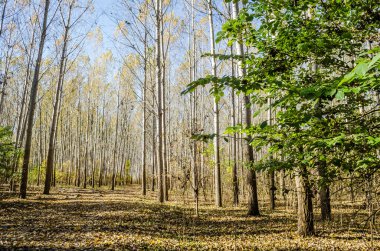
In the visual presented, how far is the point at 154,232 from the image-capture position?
6.39 m

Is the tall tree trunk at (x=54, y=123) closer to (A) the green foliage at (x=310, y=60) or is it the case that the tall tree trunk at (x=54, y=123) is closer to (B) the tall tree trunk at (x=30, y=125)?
(B) the tall tree trunk at (x=30, y=125)

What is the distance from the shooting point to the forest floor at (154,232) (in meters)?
5.23

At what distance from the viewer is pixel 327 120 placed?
2.64 metres

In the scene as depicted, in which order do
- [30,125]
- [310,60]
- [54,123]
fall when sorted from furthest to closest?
[54,123] → [30,125] → [310,60]

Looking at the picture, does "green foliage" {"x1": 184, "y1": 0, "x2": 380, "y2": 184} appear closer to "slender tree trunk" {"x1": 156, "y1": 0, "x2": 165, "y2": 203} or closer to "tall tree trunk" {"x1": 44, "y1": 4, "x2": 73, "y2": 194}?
Answer: "slender tree trunk" {"x1": 156, "y1": 0, "x2": 165, "y2": 203}

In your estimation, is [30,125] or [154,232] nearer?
[154,232]

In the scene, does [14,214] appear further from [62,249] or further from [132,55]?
[132,55]

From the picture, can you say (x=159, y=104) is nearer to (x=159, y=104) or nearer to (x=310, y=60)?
(x=159, y=104)

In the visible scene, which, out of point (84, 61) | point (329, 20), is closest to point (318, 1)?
point (329, 20)

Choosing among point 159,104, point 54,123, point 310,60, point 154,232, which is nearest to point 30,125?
point 54,123

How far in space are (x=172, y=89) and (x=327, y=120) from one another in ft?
88.5

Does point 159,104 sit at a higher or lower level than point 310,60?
higher

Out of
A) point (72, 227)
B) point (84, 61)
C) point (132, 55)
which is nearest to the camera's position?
point (72, 227)

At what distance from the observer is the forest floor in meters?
5.23
